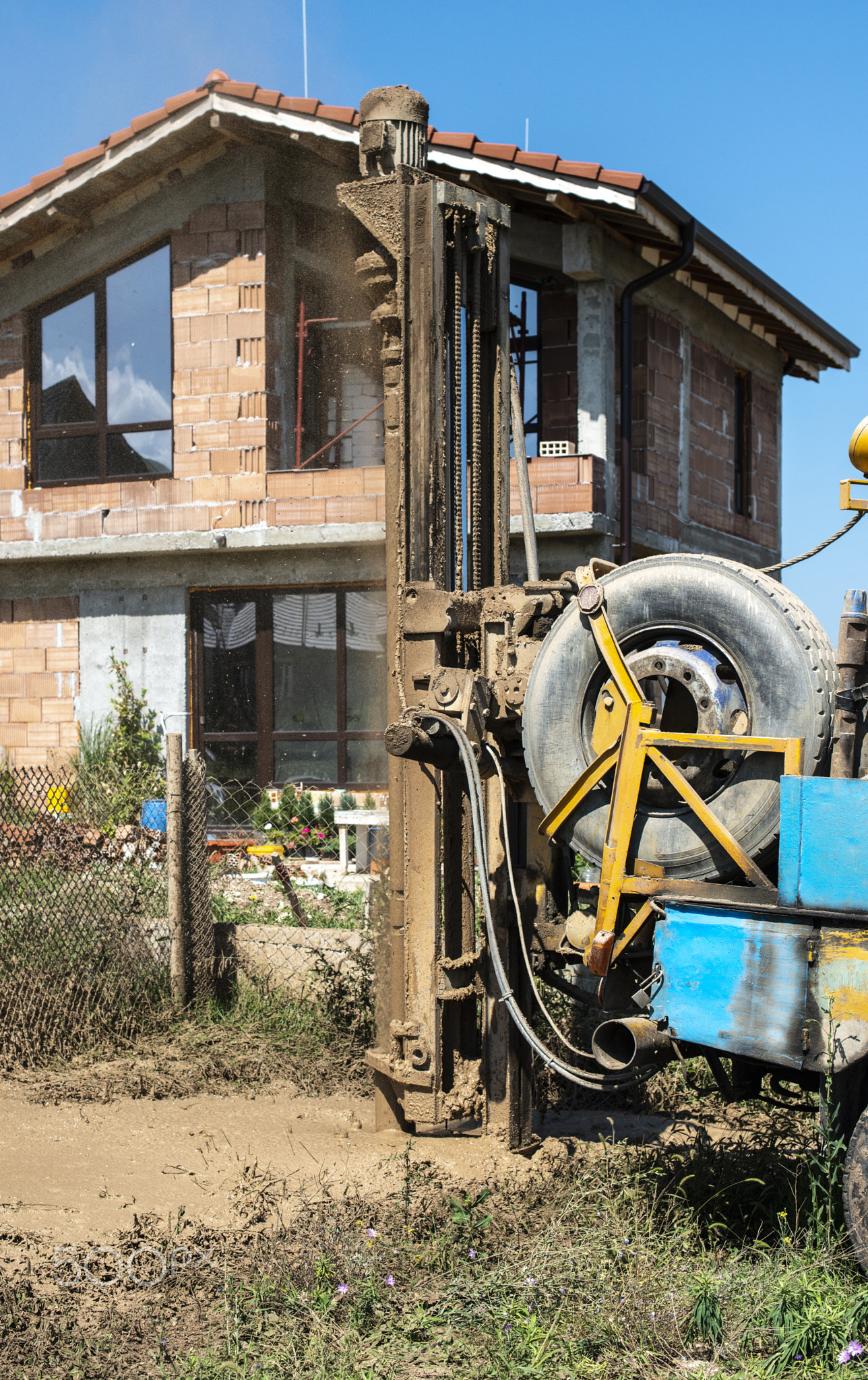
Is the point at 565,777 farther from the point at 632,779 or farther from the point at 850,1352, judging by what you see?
A: the point at 850,1352

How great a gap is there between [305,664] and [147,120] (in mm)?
6053

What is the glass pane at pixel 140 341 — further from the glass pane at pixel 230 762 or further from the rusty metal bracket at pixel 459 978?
the rusty metal bracket at pixel 459 978

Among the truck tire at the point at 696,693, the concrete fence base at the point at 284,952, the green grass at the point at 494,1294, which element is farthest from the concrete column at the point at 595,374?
the green grass at the point at 494,1294

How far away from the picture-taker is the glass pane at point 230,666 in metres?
13.7

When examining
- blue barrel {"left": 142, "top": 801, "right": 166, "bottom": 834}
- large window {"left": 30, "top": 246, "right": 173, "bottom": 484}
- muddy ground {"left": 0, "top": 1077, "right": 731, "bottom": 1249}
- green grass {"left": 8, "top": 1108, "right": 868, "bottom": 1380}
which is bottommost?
muddy ground {"left": 0, "top": 1077, "right": 731, "bottom": 1249}

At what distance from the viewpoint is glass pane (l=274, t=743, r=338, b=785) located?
44.2 feet

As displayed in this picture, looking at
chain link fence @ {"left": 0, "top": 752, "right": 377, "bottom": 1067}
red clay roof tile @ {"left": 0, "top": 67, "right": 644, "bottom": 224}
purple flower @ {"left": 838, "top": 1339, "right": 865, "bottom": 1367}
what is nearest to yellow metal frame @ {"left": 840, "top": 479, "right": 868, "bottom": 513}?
purple flower @ {"left": 838, "top": 1339, "right": 865, "bottom": 1367}

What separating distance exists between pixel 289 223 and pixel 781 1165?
38.9 feet

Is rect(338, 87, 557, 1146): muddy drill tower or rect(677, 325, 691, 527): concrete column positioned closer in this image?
rect(338, 87, 557, 1146): muddy drill tower

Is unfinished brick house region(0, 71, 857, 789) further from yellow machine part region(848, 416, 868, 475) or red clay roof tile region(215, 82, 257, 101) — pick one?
yellow machine part region(848, 416, 868, 475)

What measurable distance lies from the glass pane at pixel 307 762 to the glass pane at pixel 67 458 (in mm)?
4086

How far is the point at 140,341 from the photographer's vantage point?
14.3m

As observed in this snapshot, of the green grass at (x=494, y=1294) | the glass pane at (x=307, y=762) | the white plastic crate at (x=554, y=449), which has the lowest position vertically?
the green grass at (x=494, y=1294)

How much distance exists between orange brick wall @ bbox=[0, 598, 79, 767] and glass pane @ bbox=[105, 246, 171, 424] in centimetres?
240
